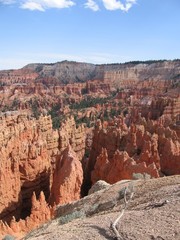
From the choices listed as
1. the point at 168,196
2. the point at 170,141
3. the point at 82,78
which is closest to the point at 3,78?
the point at 82,78

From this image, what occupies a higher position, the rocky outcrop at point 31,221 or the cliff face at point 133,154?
the cliff face at point 133,154

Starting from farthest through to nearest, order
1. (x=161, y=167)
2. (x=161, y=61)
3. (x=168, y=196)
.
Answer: (x=161, y=61)
(x=161, y=167)
(x=168, y=196)

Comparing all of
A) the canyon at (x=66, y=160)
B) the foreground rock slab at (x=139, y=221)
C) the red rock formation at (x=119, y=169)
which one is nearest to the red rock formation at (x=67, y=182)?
the canyon at (x=66, y=160)

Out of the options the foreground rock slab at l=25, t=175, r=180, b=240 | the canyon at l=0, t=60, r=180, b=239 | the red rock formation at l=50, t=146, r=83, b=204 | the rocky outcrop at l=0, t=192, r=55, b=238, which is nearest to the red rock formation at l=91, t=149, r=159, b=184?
the canyon at l=0, t=60, r=180, b=239

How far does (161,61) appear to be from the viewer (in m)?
133

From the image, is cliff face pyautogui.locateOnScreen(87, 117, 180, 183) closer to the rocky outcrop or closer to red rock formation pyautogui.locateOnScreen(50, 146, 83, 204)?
red rock formation pyautogui.locateOnScreen(50, 146, 83, 204)

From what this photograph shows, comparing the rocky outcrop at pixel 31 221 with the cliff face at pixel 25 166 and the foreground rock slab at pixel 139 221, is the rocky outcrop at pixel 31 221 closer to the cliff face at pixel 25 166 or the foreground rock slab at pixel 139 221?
the cliff face at pixel 25 166

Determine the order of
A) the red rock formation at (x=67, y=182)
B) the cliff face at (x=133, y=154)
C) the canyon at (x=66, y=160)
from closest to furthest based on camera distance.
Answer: the canyon at (x=66, y=160) < the red rock formation at (x=67, y=182) < the cliff face at (x=133, y=154)

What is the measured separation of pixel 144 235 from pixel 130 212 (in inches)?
47.5

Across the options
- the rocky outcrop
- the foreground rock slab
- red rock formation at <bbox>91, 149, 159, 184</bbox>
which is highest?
→ the foreground rock slab

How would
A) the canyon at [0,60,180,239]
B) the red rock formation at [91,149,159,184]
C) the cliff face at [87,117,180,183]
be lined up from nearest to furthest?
the red rock formation at [91,149,159,184] → the canyon at [0,60,180,239] → the cliff face at [87,117,180,183]

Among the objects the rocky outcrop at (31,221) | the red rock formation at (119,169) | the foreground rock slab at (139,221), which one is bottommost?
the rocky outcrop at (31,221)

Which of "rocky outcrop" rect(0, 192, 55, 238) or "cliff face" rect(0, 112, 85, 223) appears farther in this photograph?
"cliff face" rect(0, 112, 85, 223)

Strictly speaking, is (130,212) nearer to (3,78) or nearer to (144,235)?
(144,235)
